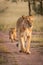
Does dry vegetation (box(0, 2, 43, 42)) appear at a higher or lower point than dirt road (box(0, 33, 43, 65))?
higher

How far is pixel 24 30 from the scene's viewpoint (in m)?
1.76

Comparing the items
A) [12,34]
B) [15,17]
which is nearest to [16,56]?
[12,34]

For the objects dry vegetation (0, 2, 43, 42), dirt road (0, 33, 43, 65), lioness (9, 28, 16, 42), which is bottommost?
dirt road (0, 33, 43, 65)

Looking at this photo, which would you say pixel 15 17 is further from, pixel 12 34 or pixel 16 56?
pixel 16 56

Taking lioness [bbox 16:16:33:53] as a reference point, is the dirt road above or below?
below

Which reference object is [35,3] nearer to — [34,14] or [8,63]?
[34,14]

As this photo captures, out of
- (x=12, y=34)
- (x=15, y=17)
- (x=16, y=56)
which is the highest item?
(x=15, y=17)

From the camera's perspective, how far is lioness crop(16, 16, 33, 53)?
174 cm

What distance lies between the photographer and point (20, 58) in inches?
68.1

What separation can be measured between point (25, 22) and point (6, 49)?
0.31 m

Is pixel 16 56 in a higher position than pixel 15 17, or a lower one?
lower

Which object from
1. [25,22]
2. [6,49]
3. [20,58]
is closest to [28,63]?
[20,58]

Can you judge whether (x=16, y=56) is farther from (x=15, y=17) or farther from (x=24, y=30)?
(x=15, y=17)

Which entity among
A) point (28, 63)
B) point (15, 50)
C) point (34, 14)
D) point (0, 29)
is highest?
point (34, 14)
